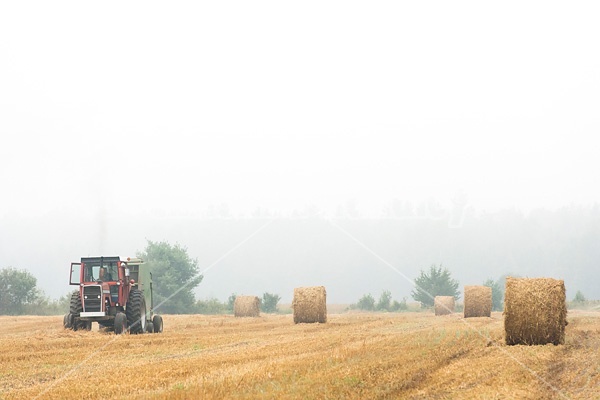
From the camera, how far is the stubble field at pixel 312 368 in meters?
11.1

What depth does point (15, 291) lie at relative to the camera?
58031 mm

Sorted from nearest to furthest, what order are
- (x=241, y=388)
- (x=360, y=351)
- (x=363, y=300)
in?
(x=241, y=388) < (x=360, y=351) < (x=363, y=300)

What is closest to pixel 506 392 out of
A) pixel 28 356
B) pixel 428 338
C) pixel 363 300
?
pixel 428 338

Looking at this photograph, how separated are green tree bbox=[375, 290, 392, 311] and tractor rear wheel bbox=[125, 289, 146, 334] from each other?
156ft

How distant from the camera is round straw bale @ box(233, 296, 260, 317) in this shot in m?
42.6

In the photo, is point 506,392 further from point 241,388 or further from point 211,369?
point 211,369

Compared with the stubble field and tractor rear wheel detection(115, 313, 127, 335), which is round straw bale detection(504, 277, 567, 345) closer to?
the stubble field

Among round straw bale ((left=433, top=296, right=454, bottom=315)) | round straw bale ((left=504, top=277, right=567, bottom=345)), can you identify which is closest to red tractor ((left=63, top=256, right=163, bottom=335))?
round straw bale ((left=504, top=277, right=567, bottom=345))

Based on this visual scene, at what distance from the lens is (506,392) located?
35.0ft

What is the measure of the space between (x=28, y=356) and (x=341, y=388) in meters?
9.40

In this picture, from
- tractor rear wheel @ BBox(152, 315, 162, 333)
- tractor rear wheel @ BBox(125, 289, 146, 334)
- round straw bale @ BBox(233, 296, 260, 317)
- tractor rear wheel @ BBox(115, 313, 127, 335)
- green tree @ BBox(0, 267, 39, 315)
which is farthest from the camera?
green tree @ BBox(0, 267, 39, 315)

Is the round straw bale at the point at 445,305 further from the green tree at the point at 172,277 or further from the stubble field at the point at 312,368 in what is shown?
the green tree at the point at 172,277

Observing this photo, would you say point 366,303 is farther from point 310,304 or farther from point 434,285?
point 310,304

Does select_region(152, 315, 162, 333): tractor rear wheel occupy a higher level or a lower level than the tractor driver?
lower
